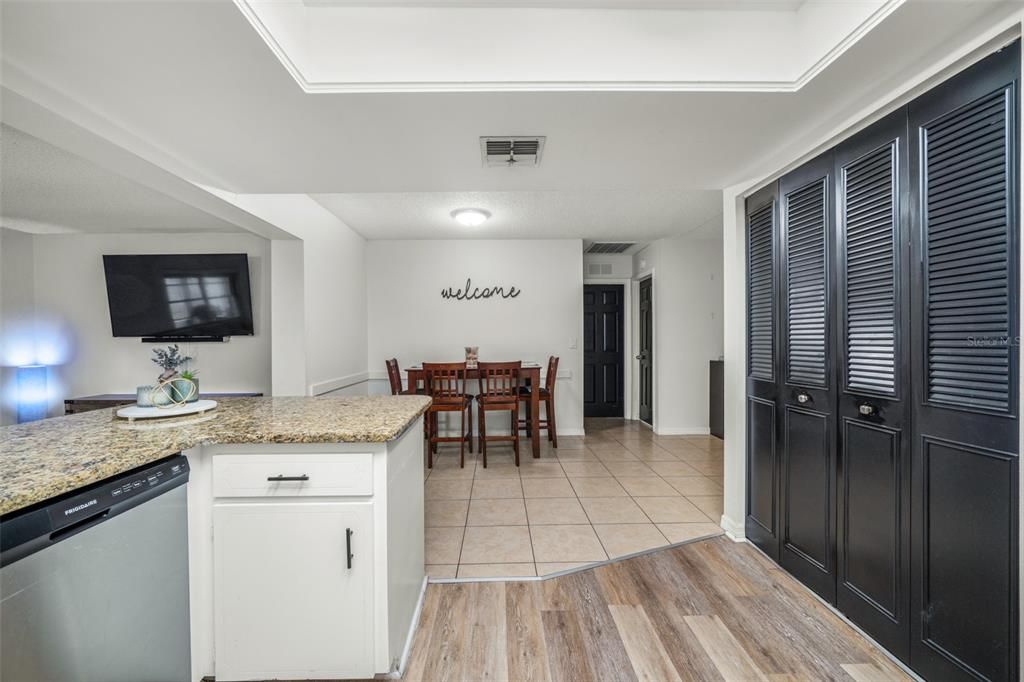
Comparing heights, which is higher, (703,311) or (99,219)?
(99,219)

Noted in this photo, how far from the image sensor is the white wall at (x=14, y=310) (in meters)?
3.78

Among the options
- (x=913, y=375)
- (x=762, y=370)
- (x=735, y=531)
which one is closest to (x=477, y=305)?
(x=762, y=370)

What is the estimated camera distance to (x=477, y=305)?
5.06 metres

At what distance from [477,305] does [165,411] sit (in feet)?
11.9

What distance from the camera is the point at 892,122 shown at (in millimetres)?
1525

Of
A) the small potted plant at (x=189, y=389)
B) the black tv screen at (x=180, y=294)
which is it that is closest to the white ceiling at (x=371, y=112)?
the small potted plant at (x=189, y=389)

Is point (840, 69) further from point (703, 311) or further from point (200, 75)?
point (703, 311)

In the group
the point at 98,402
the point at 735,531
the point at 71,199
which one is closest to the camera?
the point at 735,531

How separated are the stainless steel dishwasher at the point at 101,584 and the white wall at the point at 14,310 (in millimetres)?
4247

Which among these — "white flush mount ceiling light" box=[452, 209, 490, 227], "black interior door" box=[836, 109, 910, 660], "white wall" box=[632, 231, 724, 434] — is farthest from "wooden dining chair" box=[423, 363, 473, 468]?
"black interior door" box=[836, 109, 910, 660]

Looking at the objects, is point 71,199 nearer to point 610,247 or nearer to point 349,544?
point 349,544

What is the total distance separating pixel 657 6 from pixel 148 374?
4969 millimetres

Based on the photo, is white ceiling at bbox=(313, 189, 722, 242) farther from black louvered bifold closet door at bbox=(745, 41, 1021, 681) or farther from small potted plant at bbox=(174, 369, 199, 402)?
small potted plant at bbox=(174, 369, 199, 402)

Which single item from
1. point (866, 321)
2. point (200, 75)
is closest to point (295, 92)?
point (200, 75)
